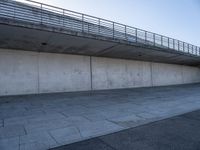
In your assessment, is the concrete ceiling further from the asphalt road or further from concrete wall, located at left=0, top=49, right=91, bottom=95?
the asphalt road

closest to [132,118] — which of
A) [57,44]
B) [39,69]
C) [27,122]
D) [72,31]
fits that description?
[27,122]

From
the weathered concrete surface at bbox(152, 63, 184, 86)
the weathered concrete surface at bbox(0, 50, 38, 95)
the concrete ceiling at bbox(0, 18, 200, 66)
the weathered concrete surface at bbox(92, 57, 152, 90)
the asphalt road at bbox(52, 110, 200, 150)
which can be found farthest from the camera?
the weathered concrete surface at bbox(152, 63, 184, 86)

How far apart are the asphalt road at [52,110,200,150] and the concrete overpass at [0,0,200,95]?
8.99 meters

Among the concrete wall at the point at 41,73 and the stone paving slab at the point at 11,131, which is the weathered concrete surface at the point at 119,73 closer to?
the concrete wall at the point at 41,73

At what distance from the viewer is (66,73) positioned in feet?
52.5

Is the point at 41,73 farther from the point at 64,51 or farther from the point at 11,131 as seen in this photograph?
the point at 11,131

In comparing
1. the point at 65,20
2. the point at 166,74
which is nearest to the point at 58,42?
the point at 65,20

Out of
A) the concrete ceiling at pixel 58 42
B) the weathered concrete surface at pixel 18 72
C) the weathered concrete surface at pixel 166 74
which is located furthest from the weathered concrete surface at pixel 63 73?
the weathered concrete surface at pixel 166 74

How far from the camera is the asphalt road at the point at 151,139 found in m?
3.60

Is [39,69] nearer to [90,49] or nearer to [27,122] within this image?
[90,49]

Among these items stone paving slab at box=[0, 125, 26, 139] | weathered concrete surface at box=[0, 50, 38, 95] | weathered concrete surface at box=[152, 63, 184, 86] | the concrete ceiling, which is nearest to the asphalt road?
stone paving slab at box=[0, 125, 26, 139]

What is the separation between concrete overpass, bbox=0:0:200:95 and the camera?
11.5 m

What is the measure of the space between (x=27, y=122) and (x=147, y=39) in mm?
16836

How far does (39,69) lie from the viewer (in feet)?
48.0
